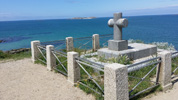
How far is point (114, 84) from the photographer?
13.5 ft

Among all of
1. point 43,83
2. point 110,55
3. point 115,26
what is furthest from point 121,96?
point 115,26

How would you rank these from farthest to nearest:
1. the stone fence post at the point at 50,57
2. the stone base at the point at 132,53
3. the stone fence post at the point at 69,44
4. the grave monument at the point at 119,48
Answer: the stone fence post at the point at 69,44
the grave monument at the point at 119,48
the stone base at the point at 132,53
the stone fence post at the point at 50,57

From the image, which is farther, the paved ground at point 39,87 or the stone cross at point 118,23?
the stone cross at point 118,23

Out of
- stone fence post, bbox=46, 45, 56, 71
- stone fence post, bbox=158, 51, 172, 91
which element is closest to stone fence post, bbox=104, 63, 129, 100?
stone fence post, bbox=158, 51, 172, 91

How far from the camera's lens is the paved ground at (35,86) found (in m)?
5.58

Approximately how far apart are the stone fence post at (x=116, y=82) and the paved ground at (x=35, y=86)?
125cm

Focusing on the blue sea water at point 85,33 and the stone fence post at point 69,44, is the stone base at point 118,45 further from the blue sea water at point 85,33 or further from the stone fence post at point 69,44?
the blue sea water at point 85,33

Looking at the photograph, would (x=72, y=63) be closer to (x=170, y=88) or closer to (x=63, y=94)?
(x=63, y=94)

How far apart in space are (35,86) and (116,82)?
12.3 feet

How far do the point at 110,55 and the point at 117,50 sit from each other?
1.92 feet

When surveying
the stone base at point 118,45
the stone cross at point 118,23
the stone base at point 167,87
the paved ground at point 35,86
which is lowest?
the paved ground at point 35,86

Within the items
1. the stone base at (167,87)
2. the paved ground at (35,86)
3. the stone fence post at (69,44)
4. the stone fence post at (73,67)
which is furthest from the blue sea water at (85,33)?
the paved ground at (35,86)

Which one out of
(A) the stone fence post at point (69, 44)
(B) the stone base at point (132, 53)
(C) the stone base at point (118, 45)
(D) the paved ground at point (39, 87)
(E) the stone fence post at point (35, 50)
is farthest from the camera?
(A) the stone fence post at point (69, 44)

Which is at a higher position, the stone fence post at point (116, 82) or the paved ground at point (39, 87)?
the stone fence post at point (116, 82)
